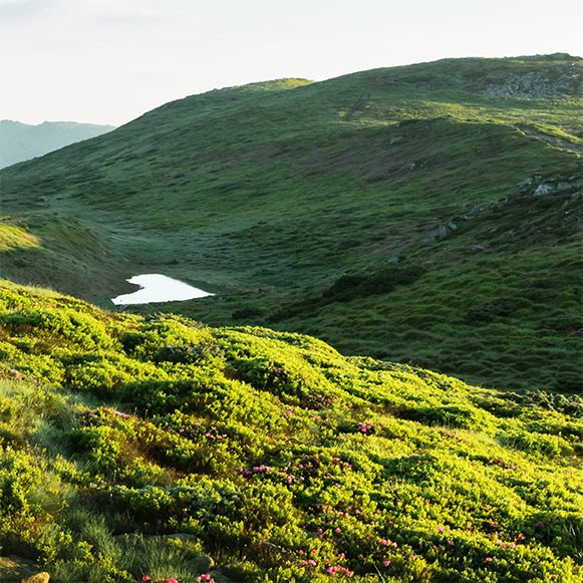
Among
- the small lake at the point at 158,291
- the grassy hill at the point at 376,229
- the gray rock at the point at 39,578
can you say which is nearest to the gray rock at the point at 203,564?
the gray rock at the point at 39,578

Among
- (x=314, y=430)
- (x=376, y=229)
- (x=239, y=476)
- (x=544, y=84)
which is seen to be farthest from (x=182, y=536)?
(x=544, y=84)

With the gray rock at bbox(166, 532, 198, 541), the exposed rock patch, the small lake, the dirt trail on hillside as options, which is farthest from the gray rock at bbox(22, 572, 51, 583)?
the exposed rock patch

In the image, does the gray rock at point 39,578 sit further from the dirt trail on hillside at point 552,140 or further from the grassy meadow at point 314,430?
the dirt trail on hillside at point 552,140

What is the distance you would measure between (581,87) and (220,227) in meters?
140

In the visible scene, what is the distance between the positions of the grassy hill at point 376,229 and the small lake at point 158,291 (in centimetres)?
259

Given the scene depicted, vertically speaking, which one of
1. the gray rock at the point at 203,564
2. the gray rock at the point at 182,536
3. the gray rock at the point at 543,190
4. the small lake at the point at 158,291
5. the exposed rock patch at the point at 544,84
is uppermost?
the exposed rock patch at the point at 544,84

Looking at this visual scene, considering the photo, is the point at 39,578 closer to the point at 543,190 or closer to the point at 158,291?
the point at 158,291

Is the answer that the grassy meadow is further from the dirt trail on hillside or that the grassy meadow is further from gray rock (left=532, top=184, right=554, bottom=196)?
the dirt trail on hillside

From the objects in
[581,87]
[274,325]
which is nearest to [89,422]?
[274,325]

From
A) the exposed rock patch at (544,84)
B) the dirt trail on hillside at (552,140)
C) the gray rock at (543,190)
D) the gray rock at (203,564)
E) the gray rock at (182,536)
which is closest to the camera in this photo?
the gray rock at (203,564)

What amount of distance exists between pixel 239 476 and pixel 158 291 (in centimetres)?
6262

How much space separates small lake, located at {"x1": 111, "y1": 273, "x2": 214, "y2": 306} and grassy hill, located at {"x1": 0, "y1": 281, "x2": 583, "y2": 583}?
160 ft

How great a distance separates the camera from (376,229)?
87062 millimetres

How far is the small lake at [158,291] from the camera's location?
6612cm
